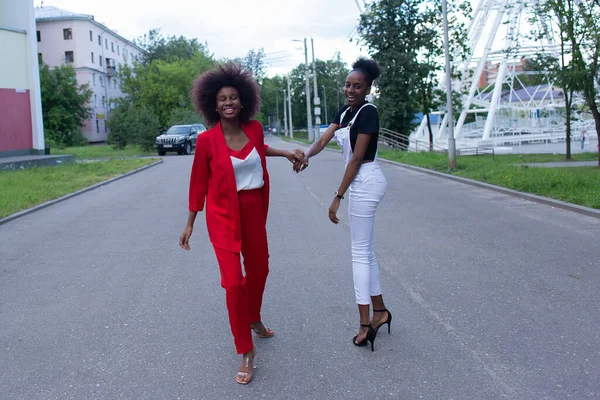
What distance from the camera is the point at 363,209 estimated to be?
427 centimetres

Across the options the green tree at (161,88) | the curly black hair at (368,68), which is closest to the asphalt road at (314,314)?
the curly black hair at (368,68)

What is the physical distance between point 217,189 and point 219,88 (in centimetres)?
76

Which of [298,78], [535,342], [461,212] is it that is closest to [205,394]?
[535,342]

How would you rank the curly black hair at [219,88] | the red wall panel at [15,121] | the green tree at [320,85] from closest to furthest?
the curly black hair at [219,88] < the red wall panel at [15,121] < the green tree at [320,85]

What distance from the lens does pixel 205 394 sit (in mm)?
3756

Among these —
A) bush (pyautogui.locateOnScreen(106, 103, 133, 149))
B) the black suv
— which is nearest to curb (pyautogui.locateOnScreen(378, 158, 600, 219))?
the black suv

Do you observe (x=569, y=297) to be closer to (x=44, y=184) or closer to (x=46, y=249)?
(x=46, y=249)

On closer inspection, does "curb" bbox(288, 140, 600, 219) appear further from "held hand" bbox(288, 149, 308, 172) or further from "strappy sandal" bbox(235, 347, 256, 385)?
"strappy sandal" bbox(235, 347, 256, 385)

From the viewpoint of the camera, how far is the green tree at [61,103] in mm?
57281

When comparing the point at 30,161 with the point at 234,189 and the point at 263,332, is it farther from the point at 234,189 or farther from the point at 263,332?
the point at 234,189

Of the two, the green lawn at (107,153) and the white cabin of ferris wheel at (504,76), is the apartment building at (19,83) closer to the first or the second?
the green lawn at (107,153)

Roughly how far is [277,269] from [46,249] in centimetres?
370

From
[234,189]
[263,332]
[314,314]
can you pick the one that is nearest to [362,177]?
[234,189]

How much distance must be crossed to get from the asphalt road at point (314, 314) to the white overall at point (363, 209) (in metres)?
0.50
